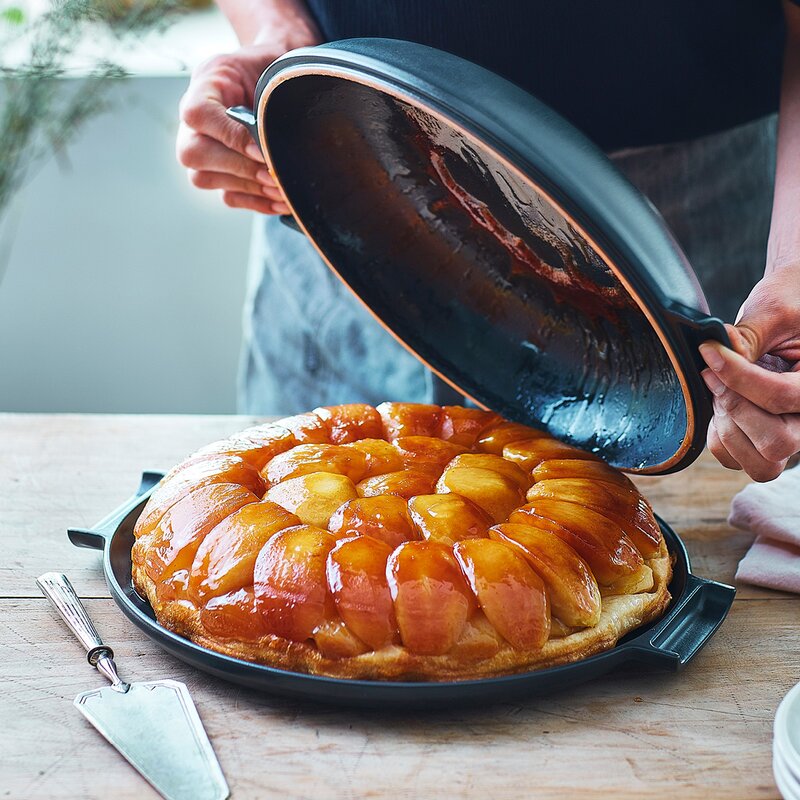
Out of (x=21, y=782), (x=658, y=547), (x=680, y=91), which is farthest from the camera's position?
(x=680, y=91)

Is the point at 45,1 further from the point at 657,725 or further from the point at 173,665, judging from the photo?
the point at 657,725

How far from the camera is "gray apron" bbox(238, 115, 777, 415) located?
1.61 metres

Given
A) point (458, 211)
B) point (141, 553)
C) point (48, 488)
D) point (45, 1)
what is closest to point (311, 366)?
point (48, 488)

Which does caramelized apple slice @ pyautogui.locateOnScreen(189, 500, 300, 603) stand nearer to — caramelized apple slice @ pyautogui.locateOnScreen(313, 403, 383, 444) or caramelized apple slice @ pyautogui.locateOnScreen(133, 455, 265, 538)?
caramelized apple slice @ pyautogui.locateOnScreen(133, 455, 265, 538)

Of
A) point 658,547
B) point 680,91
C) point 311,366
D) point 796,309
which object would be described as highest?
point 680,91

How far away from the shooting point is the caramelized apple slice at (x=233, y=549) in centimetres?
87

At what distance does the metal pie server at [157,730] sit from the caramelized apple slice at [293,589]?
0.11 metres

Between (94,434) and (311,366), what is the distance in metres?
0.45

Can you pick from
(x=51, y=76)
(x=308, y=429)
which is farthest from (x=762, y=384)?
(x=51, y=76)

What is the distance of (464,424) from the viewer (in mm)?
1196

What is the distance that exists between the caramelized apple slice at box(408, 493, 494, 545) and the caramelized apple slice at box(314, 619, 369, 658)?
0.12m

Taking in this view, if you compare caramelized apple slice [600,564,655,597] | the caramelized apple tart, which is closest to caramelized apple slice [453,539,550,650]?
the caramelized apple tart

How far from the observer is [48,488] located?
1.35 metres

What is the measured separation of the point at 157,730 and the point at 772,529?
0.76 meters
